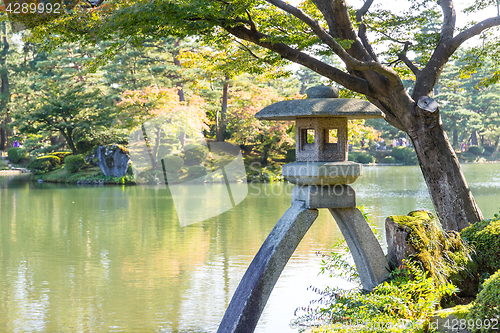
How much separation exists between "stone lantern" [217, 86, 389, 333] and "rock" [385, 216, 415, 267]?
10 centimetres

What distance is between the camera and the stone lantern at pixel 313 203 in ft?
11.2

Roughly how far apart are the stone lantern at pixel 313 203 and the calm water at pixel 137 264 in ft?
3.41

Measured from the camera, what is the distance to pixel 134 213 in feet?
37.3

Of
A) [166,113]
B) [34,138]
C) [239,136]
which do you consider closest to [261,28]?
[166,113]

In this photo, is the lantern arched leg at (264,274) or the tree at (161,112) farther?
the tree at (161,112)

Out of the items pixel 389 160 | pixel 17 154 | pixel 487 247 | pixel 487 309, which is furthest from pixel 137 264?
pixel 389 160

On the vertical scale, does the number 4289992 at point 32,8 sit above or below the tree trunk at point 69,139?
above

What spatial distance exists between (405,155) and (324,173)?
32145mm

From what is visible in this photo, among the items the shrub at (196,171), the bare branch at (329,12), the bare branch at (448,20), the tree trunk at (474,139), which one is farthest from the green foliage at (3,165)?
the tree trunk at (474,139)

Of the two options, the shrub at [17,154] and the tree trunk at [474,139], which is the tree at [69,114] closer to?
the shrub at [17,154]

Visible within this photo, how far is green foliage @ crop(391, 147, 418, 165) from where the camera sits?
110ft

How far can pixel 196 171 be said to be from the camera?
19.8 meters

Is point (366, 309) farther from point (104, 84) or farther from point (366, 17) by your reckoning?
point (104, 84)

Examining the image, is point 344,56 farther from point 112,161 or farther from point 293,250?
point 112,161
